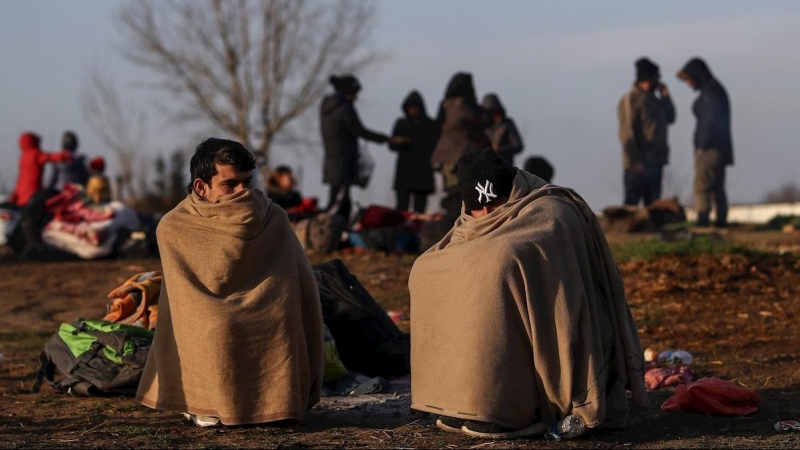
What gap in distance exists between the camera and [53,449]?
225 inches

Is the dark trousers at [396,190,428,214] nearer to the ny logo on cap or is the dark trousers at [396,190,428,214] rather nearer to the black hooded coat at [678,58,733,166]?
the black hooded coat at [678,58,733,166]

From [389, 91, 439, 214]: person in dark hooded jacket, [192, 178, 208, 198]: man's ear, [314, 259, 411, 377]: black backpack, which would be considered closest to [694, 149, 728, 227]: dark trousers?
[389, 91, 439, 214]: person in dark hooded jacket

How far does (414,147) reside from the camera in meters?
16.2

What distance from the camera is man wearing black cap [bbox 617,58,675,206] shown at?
16.6m

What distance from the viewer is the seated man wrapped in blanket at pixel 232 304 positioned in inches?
241

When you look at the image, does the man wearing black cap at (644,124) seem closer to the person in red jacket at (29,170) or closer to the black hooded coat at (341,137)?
the black hooded coat at (341,137)

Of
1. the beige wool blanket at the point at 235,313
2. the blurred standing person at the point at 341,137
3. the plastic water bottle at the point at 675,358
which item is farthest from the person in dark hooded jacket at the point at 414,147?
the beige wool blanket at the point at 235,313

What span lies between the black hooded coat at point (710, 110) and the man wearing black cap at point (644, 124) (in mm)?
487

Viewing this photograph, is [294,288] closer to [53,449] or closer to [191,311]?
Answer: [191,311]

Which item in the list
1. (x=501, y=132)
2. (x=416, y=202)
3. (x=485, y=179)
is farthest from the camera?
(x=416, y=202)

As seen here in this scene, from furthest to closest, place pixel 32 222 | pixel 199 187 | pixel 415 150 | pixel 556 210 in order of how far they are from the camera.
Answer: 1. pixel 415 150
2. pixel 32 222
3. pixel 199 187
4. pixel 556 210

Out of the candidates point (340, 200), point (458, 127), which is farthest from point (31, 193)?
point (458, 127)

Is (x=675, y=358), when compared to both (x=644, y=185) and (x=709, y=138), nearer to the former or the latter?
(x=709, y=138)

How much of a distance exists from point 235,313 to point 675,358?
3.37 m
